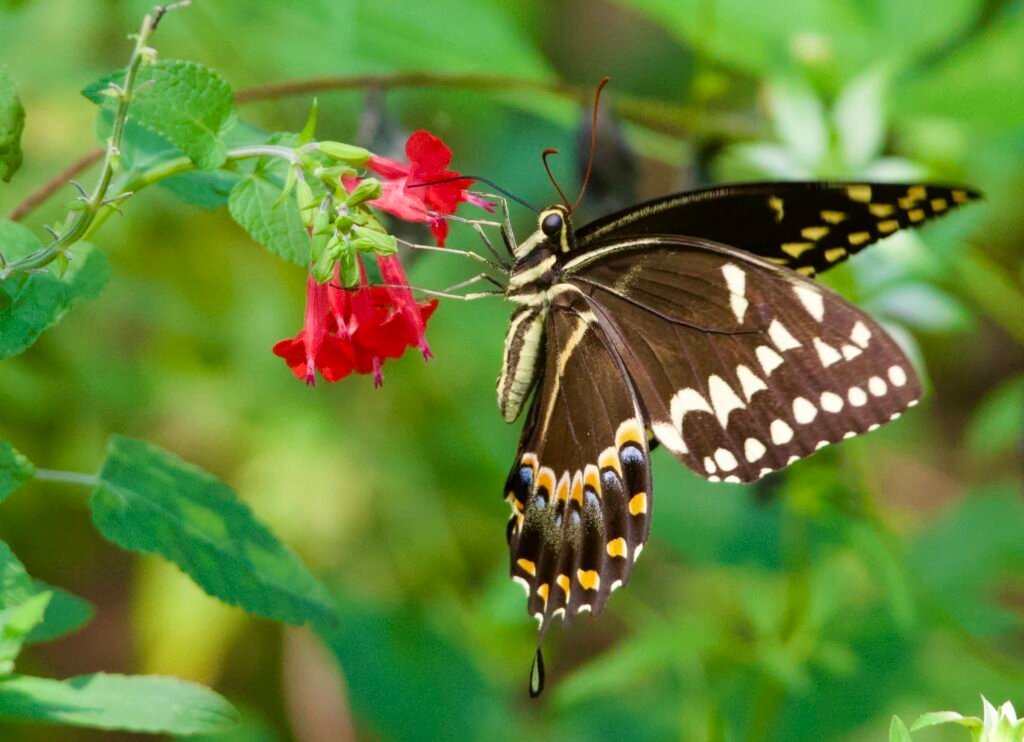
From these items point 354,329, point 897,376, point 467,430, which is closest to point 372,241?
point 354,329

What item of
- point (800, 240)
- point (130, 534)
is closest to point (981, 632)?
point (800, 240)

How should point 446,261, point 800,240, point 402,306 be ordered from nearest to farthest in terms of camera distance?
1. point 402,306
2. point 800,240
3. point 446,261

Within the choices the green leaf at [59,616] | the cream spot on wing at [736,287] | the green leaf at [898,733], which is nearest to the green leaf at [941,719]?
the green leaf at [898,733]

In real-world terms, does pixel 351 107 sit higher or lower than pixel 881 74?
higher

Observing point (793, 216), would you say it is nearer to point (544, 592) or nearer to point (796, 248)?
point (796, 248)

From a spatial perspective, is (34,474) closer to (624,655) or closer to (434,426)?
(624,655)
